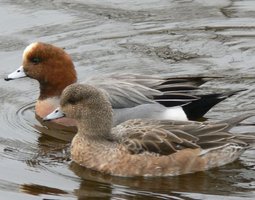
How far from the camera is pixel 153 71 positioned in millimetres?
10945

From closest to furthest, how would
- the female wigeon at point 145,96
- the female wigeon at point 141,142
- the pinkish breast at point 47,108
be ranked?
the female wigeon at point 141,142 < the female wigeon at point 145,96 < the pinkish breast at point 47,108

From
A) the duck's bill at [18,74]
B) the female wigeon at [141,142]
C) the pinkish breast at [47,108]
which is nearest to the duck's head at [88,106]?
the female wigeon at [141,142]

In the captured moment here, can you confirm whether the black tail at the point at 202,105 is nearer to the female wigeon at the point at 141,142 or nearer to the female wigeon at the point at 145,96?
the female wigeon at the point at 145,96

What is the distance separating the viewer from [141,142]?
850 cm

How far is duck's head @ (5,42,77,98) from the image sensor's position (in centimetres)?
1022

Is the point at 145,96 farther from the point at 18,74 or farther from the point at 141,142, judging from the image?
the point at 18,74

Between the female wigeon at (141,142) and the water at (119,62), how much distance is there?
0.10 m

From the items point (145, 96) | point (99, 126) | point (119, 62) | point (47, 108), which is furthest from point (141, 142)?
point (119, 62)

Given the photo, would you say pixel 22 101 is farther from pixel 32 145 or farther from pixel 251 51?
pixel 251 51

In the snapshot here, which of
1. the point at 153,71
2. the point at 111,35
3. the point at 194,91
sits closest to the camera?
the point at 194,91

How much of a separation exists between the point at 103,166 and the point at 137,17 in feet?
14.5

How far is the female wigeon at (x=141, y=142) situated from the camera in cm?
846

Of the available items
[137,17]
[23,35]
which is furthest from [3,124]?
[137,17]

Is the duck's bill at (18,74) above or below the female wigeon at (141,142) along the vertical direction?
above
